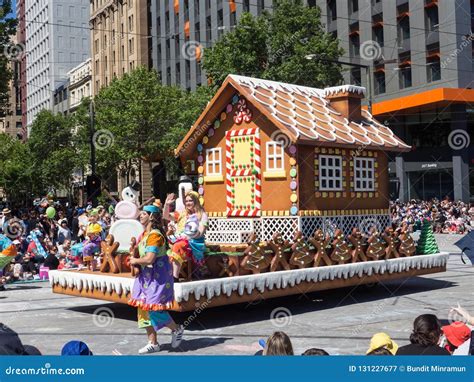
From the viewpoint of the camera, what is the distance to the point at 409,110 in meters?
44.6

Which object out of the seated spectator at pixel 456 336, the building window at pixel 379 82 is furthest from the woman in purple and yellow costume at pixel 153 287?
the building window at pixel 379 82

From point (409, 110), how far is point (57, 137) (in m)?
33.6

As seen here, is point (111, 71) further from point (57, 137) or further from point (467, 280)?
point (467, 280)

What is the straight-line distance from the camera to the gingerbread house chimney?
637 inches

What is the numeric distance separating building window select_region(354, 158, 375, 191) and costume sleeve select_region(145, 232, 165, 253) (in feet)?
24.1

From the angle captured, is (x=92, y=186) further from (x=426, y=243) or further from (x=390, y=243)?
(x=390, y=243)

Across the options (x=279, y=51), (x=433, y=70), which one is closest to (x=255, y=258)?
(x=279, y=51)

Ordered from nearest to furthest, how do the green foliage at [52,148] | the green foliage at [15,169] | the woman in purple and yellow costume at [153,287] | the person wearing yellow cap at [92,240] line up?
1. the woman in purple and yellow costume at [153,287]
2. the person wearing yellow cap at [92,240]
3. the green foliage at [52,148]
4. the green foliage at [15,169]

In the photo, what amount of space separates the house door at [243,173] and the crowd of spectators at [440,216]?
64.3 feet

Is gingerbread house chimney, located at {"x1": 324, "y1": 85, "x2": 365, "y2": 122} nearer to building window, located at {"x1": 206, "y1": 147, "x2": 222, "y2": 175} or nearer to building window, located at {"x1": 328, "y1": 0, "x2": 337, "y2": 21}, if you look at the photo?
building window, located at {"x1": 206, "y1": 147, "x2": 222, "y2": 175}

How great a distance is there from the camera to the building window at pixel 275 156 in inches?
554

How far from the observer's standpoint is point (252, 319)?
11875mm

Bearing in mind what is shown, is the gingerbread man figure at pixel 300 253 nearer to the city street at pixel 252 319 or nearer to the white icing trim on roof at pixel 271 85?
the city street at pixel 252 319
